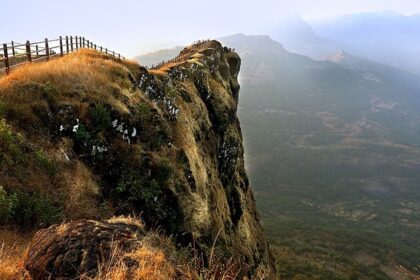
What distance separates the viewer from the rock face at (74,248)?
751cm

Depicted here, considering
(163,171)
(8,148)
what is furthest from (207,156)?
(8,148)

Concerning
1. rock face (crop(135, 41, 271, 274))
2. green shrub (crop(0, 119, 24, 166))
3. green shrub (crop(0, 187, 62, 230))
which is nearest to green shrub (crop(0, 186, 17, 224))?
green shrub (crop(0, 187, 62, 230))

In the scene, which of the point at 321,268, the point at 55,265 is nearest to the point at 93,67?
the point at 55,265

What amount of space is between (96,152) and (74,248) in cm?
997

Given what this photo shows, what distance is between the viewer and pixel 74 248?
25.5ft

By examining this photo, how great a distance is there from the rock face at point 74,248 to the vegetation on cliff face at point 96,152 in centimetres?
256

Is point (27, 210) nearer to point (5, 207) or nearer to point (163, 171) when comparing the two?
point (5, 207)

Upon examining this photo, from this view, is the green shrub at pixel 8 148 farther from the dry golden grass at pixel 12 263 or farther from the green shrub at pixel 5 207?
the dry golden grass at pixel 12 263

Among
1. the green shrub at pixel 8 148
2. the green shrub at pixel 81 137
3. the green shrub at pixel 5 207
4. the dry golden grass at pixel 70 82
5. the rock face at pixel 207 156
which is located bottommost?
the rock face at pixel 207 156

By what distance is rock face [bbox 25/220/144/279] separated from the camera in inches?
296

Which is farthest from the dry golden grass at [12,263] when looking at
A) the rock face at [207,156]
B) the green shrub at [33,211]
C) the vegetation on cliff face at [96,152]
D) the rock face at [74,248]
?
the rock face at [207,156]

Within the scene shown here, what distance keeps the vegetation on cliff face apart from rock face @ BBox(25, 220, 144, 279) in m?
2.56

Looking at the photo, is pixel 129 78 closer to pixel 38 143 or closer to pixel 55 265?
pixel 38 143

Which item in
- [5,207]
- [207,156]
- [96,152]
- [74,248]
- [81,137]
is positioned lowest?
[207,156]
